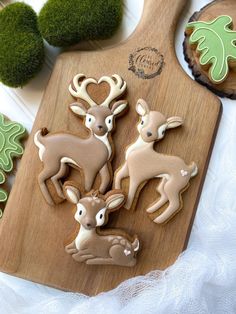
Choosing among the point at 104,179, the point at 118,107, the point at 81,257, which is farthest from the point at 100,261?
the point at 118,107

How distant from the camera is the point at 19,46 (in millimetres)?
928

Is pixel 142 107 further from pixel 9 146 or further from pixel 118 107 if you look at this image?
pixel 9 146

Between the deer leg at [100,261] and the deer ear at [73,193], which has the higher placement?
the deer ear at [73,193]

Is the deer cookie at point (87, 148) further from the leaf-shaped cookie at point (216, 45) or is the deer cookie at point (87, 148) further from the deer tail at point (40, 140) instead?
the leaf-shaped cookie at point (216, 45)

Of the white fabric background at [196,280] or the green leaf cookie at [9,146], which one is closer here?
the white fabric background at [196,280]

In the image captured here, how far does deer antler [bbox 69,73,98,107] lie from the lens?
0.91 metres

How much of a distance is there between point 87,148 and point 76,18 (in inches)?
9.6

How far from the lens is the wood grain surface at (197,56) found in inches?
35.8

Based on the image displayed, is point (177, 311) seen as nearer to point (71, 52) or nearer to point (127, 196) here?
point (127, 196)

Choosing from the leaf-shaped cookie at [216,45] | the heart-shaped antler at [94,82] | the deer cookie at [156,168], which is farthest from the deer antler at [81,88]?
the leaf-shaped cookie at [216,45]

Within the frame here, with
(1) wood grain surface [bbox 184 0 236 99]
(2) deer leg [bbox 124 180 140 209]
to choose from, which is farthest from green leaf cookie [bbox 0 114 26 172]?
(1) wood grain surface [bbox 184 0 236 99]

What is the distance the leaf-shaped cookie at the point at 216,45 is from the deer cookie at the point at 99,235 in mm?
278

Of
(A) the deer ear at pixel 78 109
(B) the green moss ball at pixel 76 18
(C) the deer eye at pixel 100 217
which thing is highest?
(B) the green moss ball at pixel 76 18

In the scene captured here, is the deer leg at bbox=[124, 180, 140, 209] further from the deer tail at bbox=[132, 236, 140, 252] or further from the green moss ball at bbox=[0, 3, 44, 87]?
the green moss ball at bbox=[0, 3, 44, 87]
